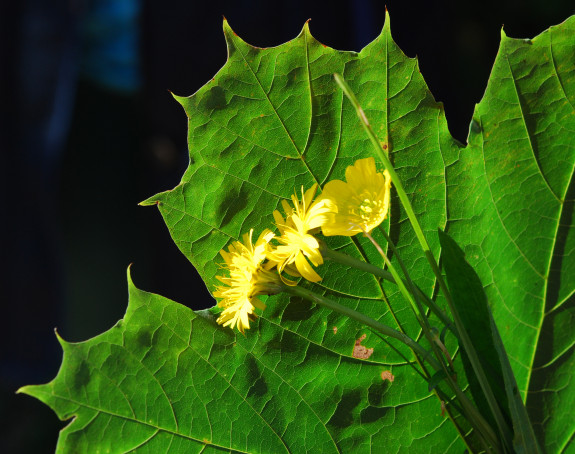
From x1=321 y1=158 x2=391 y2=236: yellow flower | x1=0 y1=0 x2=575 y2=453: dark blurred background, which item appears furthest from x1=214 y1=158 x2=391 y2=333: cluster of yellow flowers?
x1=0 y1=0 x2=575 y2=453: dark blurred background

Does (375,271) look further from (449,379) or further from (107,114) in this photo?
(107,114)

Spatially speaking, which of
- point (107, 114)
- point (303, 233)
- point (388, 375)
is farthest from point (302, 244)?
point (107, 114)

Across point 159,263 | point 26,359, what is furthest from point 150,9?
point 26,359

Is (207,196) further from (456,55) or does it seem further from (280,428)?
(456,55)

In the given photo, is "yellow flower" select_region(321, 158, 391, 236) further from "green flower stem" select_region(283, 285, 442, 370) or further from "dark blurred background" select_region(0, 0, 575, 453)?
"dark blurred background" select_region(0, 0, 575, 453)

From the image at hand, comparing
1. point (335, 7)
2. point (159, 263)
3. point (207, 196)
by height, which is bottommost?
point (159, 263)
